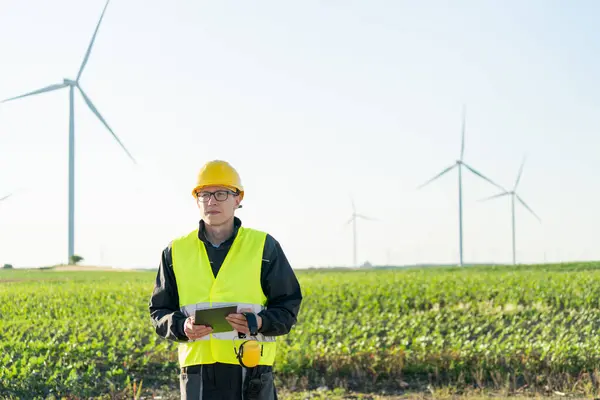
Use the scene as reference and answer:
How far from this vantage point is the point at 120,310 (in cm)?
Answer: 1430

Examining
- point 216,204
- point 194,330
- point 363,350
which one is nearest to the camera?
point 194,330

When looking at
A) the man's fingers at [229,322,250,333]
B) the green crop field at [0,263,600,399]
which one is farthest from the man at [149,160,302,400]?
the green crop field at [0,263,600,399]

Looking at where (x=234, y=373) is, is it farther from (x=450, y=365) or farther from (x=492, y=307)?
(x=492, y=307)

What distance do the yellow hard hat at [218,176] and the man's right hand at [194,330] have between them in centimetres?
76

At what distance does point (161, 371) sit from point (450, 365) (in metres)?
3.93

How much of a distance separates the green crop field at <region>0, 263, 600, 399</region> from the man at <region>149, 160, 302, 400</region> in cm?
484

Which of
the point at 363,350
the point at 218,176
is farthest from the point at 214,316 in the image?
the point at 363,350

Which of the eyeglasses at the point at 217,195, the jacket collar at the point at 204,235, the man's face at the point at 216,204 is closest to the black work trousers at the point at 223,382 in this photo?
the jacket collar at the point at 204,235

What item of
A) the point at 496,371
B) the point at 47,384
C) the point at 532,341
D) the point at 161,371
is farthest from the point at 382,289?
the point at 47,384

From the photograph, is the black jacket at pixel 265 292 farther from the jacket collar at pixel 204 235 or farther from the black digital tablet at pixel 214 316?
the black digital tablet at pixel 214 316

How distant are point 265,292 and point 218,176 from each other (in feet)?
2.29

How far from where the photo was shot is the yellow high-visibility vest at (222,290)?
158 inches

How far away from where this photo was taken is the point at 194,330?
3.81m

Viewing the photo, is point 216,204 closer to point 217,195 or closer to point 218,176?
point 217,195
